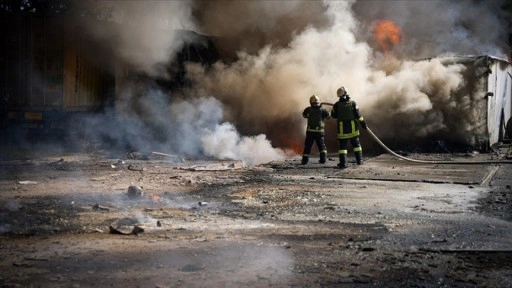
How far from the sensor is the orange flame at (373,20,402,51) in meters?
15.6

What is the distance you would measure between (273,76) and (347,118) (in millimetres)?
4489

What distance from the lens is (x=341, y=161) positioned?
397 inches

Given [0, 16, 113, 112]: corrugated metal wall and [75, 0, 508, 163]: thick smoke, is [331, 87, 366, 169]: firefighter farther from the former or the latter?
[0, 16, 113, 112]: corrugated metal wall

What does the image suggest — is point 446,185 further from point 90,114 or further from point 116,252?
point 90,114

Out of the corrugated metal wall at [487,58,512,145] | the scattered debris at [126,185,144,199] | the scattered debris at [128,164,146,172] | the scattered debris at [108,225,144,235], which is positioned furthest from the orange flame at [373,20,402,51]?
the scattered debris at [108,225,144,235]

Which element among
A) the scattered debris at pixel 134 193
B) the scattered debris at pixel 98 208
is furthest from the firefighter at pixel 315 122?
the scattered debris at pixel 98 208

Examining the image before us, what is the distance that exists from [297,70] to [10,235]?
10214 mm

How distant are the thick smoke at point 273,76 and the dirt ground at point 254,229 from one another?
3.96 meters

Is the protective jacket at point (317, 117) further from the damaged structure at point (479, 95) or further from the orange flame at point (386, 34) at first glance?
the orange flame at point (386, 34)

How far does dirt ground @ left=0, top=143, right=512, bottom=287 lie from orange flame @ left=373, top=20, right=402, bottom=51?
23.9ft

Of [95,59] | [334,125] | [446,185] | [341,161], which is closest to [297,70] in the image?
[334,125]

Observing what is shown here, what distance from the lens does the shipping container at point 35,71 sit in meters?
13.7

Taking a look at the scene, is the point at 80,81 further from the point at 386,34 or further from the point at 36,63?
the point at 386,34

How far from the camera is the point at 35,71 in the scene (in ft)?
45.1
